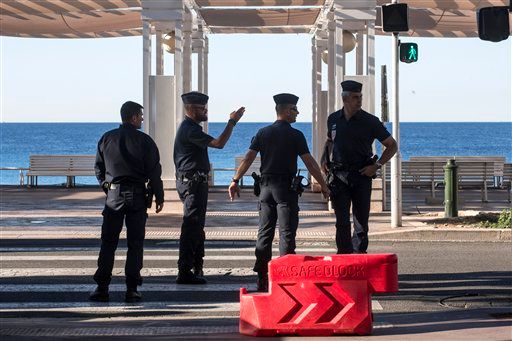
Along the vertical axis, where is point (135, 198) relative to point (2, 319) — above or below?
above

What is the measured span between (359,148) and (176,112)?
35.0 feet

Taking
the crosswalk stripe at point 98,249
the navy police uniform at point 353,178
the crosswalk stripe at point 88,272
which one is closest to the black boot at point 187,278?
the crosswalk stripe at point 88,272

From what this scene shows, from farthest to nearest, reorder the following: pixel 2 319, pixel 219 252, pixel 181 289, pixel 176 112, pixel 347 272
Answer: pixel 176 112, pixel 219 252, pixel 181 289, pixel 2 319, pixel 347 272

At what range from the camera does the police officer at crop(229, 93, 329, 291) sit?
11945mm

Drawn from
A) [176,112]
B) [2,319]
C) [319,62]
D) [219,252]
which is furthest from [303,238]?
[319,62]

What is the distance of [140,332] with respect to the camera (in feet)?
31.8

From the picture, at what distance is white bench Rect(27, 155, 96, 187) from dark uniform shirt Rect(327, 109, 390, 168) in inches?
808

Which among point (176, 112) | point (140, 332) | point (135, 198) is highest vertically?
point (176, 112)

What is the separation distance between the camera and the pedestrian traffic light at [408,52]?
19.6m

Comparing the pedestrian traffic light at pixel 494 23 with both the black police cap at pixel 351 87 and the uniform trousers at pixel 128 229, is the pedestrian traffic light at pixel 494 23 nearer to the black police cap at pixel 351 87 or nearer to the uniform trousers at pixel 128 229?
the black police cap at pixel 351 87

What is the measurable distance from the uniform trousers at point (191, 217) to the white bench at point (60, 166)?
63.4 ft

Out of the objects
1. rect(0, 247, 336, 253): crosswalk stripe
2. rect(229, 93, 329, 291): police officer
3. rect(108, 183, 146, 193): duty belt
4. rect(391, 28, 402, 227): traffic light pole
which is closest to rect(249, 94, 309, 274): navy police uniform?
rect(229, 93, 329, 291): police officer

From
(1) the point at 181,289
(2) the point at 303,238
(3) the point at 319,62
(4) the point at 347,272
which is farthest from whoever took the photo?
(3) the point at 319,62

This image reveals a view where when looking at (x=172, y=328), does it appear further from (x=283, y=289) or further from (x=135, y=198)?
(x=135, y=198)
